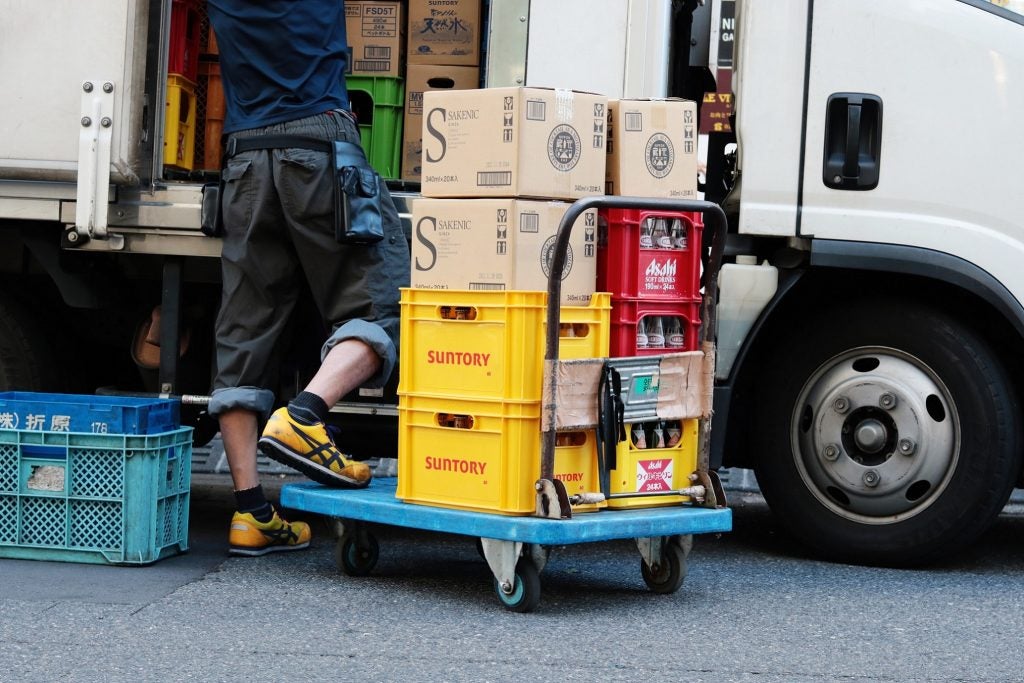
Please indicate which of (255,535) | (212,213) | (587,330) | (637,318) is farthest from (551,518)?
(212,213)

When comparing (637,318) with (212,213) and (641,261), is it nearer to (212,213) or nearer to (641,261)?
(641,261)

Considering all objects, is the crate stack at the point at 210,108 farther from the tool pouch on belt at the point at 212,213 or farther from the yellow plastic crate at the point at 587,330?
the yellow plastic crate at the point at 587,330

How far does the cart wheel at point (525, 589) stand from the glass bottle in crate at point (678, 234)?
1.08 meters

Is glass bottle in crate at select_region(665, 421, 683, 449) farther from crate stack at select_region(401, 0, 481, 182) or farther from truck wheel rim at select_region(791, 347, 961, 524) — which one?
crate stack at select_region(401, 0, 481, 182)

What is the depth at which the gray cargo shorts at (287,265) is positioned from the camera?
4.82m

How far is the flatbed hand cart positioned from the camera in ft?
13.4

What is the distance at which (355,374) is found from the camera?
478 cm

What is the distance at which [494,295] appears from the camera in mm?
4195

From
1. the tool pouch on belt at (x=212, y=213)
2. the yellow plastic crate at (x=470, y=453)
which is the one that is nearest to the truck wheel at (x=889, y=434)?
the yellow plastic crate at (x=470, y=453)

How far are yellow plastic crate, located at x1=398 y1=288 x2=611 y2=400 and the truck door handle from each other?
1.06 metres

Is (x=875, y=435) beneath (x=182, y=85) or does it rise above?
beneath

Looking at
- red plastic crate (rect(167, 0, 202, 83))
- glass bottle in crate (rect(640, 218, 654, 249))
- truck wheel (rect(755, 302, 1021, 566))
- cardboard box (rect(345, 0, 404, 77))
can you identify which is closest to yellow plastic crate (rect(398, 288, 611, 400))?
glass bottle in crate (rect(640, 218, 654, 249))

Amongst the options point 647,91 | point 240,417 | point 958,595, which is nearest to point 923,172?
point 647,91

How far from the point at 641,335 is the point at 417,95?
180cm
